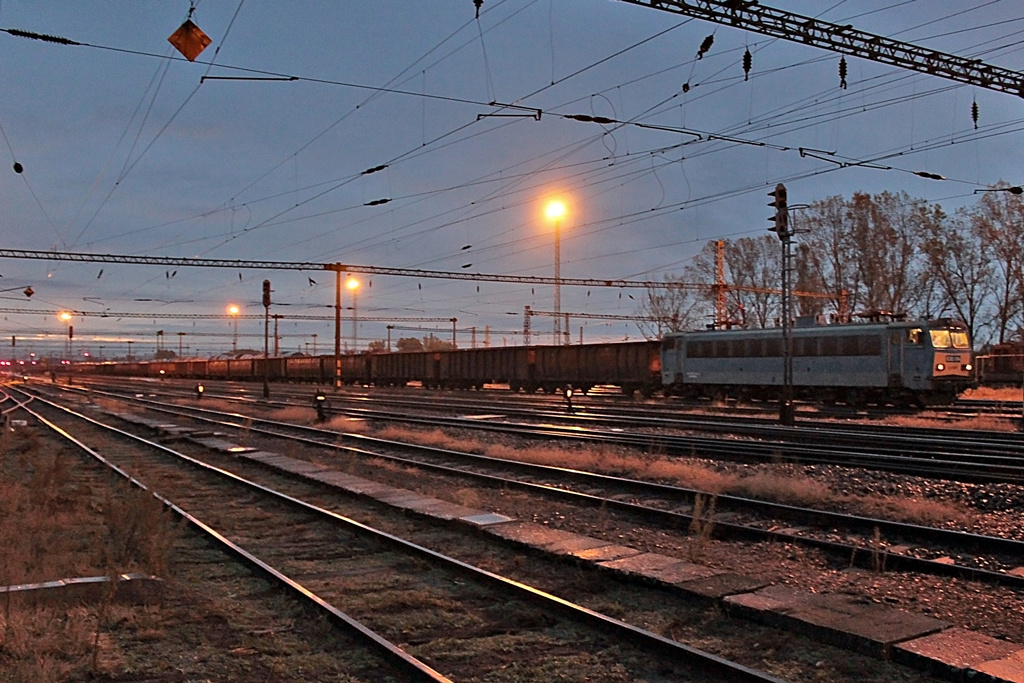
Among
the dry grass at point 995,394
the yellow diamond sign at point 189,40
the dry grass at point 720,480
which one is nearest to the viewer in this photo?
the dry grass at point 720,480

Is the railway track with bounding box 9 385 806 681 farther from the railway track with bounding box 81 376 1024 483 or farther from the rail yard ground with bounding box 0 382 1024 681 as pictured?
the railway track with bounding box 81 376 1024 483

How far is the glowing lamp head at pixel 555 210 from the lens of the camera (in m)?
43.4

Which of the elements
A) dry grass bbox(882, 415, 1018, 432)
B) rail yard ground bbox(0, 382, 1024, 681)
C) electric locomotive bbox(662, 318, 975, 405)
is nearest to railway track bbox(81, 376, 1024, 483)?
rail yard ground bbox(0, 382, 1024, 681)

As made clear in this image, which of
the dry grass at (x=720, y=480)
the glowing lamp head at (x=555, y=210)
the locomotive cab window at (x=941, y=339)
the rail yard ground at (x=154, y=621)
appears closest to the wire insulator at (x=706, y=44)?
the dry grass at (x=720, y=480)

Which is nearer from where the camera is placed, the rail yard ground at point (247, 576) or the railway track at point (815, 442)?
the rail yard ground at point (247, 576)

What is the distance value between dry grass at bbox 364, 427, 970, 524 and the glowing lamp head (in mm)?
24443

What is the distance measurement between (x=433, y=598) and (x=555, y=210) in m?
37.4

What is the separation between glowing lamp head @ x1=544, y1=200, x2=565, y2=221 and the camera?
43.4 metres

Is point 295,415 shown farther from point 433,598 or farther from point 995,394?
point 995,394

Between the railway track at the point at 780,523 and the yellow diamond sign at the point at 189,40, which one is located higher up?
the yellow diamond sign at the point at 189,40

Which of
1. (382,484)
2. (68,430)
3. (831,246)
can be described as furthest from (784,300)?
(831,246)

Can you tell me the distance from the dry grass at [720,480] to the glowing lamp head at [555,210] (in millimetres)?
24443

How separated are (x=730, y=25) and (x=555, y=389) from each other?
34147 mm

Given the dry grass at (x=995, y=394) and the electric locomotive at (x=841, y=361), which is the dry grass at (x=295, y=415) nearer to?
the electric locomotive at (x=841, y=361)
